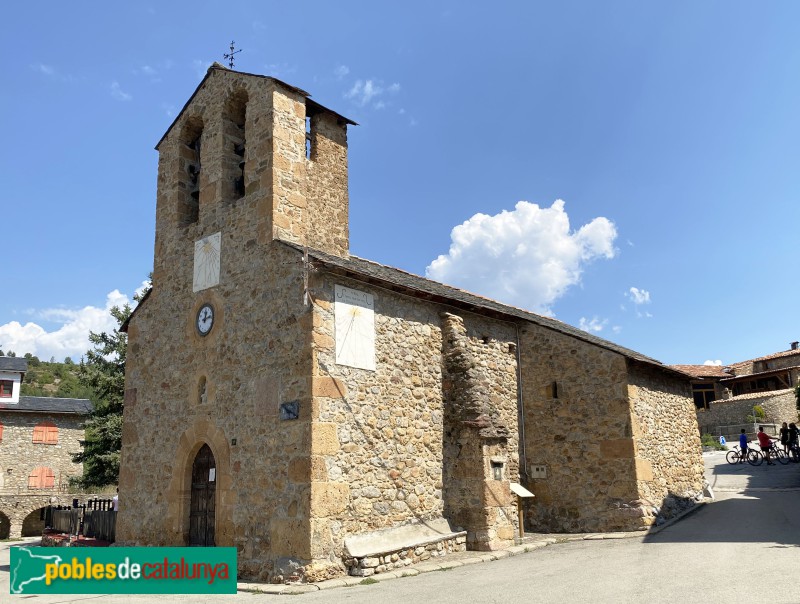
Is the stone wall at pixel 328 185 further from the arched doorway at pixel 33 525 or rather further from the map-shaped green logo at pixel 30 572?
the arched doorway at pixel 33 525

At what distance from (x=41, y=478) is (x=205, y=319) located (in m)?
23.6

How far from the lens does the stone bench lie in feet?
33.8

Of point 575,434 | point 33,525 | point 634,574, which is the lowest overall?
point 33,525

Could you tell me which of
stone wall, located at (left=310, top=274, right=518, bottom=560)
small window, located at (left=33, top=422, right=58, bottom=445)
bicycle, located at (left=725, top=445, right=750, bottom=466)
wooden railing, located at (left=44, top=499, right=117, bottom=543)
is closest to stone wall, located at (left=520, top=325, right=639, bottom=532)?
stone wall, located at (left=310, top=274, right=518, bottom=560)

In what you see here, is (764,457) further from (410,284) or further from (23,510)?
(23,510)

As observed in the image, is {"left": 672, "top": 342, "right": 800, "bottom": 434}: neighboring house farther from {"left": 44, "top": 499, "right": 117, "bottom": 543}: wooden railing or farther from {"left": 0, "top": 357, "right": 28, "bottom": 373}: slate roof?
{"left": 0, "top": 357, "right": 28, "bottom": 373}: slate roof

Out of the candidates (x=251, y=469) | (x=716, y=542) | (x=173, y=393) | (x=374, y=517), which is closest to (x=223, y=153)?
(x=173, y=393)

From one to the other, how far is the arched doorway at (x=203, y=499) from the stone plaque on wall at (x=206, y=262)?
10.8ft

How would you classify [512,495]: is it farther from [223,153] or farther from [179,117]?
[179,117]

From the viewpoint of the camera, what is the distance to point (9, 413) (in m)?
30.5

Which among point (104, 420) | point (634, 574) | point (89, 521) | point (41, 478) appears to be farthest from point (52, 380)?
point (634, 574)

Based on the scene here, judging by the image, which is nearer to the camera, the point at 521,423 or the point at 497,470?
the point at 497,470

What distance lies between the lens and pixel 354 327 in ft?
38.0

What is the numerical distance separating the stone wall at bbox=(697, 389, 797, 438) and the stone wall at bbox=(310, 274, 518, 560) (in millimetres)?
28882
